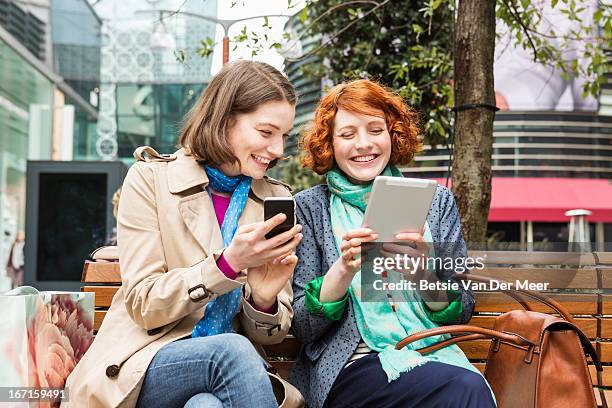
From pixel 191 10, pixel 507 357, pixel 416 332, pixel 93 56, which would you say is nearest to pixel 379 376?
pixel 416 332

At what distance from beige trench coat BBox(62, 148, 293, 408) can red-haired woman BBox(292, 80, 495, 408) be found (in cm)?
19

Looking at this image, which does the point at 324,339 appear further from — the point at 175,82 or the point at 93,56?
the point at 93,56

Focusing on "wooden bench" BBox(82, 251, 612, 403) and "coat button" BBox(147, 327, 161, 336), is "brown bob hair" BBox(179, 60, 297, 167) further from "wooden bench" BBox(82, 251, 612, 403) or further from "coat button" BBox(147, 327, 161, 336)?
"wooden bench" BBox(82, 251, 612, 403)

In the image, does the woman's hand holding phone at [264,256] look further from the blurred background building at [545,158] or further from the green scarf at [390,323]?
the blurred background building at [545,158]

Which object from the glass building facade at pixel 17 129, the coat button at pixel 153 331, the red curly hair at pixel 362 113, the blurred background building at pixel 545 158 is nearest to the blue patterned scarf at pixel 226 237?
the coat button at pixel 153 331

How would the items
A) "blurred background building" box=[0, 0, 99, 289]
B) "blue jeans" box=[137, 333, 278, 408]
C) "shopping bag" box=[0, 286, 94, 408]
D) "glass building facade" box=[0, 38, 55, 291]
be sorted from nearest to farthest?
"blue jeans" box=[137, 333, 278, 408]
"shopping bag" box=[0, 286, 94, 408]
"glass building facade" box=[0, 38, 55, 291]
"blurred background building" box=[0, 0, 99, 289]

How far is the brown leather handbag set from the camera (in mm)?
2416

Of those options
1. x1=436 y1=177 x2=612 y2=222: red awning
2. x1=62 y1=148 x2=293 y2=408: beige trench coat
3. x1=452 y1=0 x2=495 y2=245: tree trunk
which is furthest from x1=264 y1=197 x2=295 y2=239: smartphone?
x1=436 y1=177 x2=612 y2=222: red awning

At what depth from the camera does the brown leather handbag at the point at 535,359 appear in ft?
7.93

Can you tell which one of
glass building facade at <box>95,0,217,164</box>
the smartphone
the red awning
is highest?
glass building facade at <box>95,0,217,164</box>

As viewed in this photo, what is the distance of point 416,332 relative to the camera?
2646 millimetres

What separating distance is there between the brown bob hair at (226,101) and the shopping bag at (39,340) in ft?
2.42

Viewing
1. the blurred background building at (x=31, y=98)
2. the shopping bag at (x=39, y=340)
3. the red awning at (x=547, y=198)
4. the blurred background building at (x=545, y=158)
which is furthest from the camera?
the blurred background building at (x=545, y=158)

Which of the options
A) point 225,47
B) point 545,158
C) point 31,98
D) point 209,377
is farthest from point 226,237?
point 545,158
